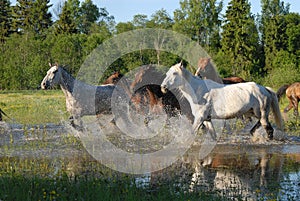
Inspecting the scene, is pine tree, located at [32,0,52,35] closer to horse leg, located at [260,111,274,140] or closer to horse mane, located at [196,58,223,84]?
horse mane, located at [196,58,223,84]

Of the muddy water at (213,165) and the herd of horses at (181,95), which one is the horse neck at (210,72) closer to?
the herd of horses at (181,95)

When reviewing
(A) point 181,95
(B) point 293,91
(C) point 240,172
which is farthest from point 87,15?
(C) point 240,172

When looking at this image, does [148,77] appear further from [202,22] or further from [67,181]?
[202,22]

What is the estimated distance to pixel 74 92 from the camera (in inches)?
468

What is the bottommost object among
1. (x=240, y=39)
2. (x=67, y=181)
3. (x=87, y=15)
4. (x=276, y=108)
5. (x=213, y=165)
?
(x=213, y=165)

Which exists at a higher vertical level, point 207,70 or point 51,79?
point 207,70

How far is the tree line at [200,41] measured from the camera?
40156 millimetres

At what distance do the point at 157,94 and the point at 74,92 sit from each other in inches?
84.8

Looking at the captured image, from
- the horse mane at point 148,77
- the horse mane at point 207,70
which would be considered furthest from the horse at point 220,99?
the horse mane at point 207,70

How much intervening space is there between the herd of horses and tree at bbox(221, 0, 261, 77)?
33212 millimetres

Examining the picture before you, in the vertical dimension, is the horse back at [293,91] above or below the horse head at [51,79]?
below

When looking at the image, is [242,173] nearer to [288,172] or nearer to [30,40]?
[288,172]

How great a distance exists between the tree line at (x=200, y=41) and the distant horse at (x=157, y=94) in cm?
1817

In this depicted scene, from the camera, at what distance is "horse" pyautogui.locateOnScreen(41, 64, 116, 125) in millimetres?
11656
